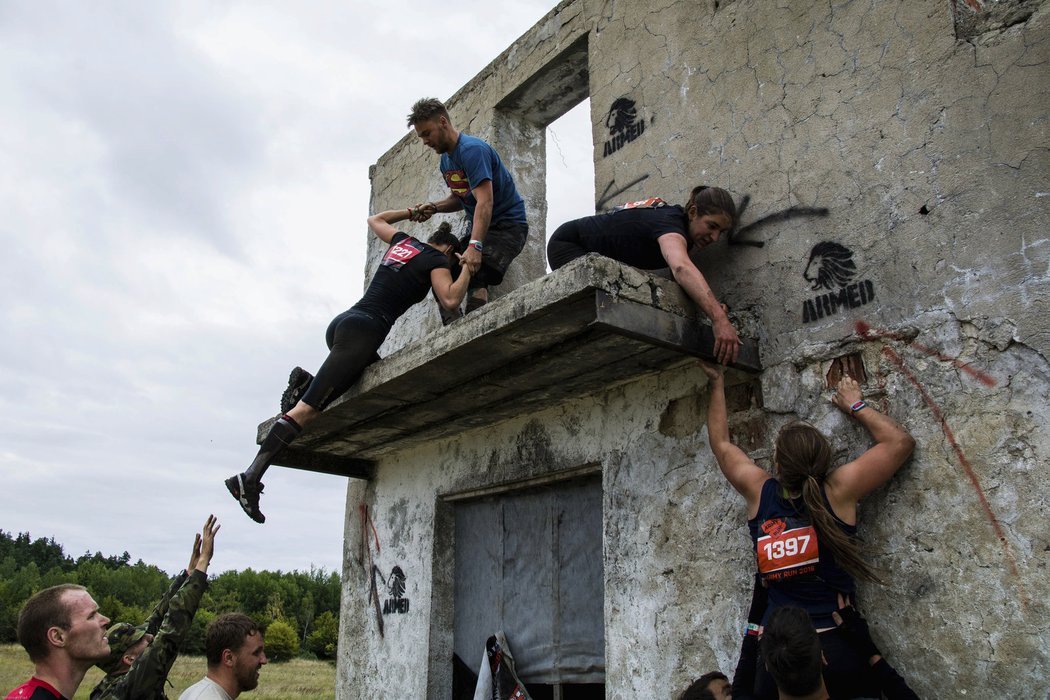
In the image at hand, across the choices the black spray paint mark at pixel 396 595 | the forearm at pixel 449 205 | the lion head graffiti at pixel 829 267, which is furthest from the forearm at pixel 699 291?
the black spray paint mark at pixel 396 595

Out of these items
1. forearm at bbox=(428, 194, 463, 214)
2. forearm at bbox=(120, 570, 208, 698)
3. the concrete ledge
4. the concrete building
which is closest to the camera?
the concrete building

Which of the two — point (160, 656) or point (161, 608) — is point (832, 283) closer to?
point (160, 656)

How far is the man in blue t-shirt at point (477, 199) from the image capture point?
14.2 feet

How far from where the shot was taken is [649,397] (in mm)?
3863

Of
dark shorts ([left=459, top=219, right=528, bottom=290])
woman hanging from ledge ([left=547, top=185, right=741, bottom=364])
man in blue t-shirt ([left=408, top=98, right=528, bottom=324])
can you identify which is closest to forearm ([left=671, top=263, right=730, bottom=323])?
woman hanging from ledge ([left=547, top=185, right=741, bottom=364])

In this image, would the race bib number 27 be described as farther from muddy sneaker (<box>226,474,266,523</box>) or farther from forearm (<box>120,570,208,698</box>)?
forearm (<box>120,570,208,698</box>)

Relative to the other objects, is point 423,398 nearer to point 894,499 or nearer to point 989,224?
point 894,499

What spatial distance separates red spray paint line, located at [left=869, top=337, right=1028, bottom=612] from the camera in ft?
8.26

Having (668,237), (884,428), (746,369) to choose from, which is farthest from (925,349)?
(668,237)

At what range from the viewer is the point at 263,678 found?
14320mm

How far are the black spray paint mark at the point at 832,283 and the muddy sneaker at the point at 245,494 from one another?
9.01 feet

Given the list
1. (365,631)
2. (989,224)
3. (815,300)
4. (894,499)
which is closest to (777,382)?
(815,300)

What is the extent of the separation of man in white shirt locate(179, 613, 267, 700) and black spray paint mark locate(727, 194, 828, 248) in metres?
2.73

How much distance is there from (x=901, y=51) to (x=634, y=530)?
2371mm
